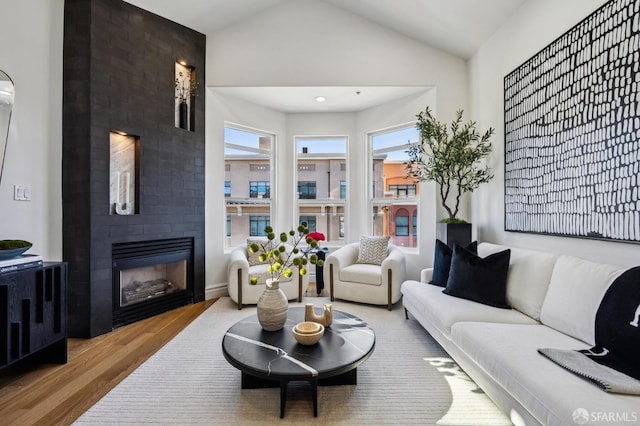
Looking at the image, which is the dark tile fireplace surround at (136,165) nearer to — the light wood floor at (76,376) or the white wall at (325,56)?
the light wood floor at (76,376)

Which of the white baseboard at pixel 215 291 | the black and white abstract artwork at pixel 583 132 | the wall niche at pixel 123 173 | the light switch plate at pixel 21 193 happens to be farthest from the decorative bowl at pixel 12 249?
the black and white abstract artwork at pixel 583 132

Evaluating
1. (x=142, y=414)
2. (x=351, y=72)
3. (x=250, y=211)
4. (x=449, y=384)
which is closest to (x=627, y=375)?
(x=449, y=384)

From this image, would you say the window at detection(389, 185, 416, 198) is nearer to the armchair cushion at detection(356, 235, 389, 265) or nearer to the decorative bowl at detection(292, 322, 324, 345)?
the armchair cushion at detection(356, 235, 389, 265)

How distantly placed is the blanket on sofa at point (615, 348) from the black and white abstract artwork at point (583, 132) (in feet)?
1.61

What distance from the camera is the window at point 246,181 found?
15.2ft

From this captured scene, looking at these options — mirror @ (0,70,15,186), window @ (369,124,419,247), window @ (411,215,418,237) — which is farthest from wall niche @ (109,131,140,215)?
window @ (411,215,418,237)

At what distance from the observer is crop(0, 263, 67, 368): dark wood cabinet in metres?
1.97

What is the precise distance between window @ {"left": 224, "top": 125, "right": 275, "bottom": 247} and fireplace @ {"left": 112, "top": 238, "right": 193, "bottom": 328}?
3.14ft

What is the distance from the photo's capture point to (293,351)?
1828mm

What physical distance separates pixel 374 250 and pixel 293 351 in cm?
251

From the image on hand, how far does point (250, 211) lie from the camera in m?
4.83

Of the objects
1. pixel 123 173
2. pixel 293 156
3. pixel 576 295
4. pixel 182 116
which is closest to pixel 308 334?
pixel 576 295

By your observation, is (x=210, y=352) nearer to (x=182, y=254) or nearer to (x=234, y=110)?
(x=182, y=254)

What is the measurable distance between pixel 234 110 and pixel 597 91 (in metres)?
3.98
